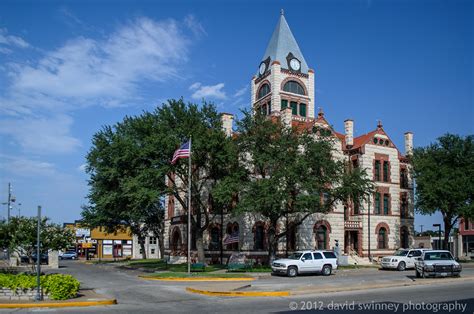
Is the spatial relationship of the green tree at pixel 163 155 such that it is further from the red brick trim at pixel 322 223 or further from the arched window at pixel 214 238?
the red brick trim at pixel 322 223

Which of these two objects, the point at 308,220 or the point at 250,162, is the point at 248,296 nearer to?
the point at 250,162

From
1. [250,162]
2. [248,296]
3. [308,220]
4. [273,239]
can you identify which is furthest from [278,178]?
[248,296]

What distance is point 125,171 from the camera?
1759 inches

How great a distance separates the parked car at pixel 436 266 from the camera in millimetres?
29922

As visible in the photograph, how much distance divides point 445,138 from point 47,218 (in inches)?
1698

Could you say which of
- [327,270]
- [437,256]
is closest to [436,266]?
[437,256]

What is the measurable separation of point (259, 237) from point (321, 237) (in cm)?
639

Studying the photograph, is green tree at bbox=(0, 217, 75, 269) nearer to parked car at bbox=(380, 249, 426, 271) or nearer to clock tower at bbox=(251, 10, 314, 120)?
parked car at bbox=(380, 249, 426, 271)

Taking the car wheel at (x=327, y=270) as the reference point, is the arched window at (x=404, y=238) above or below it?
above

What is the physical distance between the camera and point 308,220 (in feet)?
155

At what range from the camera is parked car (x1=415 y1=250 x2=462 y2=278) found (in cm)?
2992

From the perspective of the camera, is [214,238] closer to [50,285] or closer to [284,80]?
[284,80]

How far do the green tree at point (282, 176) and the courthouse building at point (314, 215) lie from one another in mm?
2846

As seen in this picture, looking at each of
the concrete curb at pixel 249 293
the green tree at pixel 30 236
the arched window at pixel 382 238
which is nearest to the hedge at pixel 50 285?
the green tree at pixel 30 236
